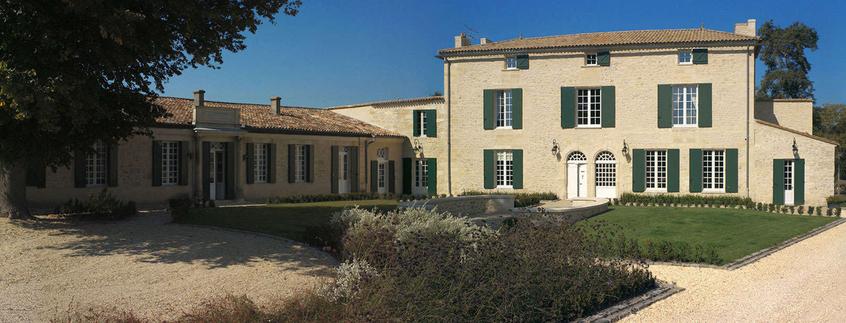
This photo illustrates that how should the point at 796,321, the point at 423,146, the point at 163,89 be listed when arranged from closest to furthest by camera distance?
the point at 796,321, the point at 163,89, the point at 423,146

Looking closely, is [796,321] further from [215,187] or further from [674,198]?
[215,187]

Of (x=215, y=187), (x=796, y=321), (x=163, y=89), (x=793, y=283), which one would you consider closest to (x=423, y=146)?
(x=215, y=187)

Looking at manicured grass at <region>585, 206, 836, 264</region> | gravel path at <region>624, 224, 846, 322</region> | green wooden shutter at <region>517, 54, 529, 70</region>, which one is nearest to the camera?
gravel path at <region>624, 224, 846, 322</region>

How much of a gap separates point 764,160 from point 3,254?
24221mm

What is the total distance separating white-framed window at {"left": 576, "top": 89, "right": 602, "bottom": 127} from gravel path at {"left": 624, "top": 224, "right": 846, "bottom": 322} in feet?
44.7

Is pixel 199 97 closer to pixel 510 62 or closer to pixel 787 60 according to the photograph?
pixel 510 62

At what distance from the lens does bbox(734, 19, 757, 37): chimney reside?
2583 cm

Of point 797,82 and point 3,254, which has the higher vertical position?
point 797,82

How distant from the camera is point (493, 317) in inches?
282

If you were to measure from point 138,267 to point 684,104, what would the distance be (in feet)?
71.8

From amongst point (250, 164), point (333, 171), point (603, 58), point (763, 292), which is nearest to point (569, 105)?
point (603, 58)

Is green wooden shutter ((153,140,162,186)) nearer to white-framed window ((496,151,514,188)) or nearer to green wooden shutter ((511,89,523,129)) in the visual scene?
white-framed window ((496,151,514,188))

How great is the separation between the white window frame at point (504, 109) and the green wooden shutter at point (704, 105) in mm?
7338

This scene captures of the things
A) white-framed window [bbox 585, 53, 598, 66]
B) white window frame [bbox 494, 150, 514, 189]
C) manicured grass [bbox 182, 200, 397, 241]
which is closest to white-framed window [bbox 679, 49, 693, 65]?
white-framed window [bbox 585, 53, 598, 66]
